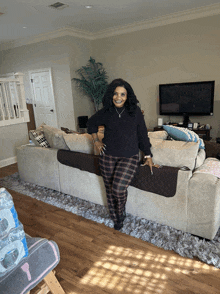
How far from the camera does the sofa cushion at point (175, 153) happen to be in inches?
74.1

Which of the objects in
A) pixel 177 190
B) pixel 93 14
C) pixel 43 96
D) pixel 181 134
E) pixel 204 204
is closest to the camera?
pixel 204 204

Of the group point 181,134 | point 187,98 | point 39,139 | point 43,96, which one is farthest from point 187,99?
point 43,96

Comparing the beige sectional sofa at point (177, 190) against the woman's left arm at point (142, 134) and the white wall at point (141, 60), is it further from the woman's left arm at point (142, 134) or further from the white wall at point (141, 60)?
the white wall at point (141, 60)

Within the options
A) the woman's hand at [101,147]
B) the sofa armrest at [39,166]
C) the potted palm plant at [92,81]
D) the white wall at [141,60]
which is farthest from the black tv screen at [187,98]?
the woman's hand at [101,147]

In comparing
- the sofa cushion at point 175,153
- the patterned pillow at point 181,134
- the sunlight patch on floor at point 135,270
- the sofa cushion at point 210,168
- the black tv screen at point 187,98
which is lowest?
the sunlight patch on floor at point 135,270

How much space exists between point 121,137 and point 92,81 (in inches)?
162

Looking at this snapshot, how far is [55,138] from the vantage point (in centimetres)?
273

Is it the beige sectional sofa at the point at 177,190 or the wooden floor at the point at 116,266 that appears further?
the beige sectional sofa at the point at 177,190

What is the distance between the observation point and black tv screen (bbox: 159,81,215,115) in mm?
4520

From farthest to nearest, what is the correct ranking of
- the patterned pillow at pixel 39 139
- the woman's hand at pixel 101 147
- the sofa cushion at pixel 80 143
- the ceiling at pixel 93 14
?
1. the ceiling at pixel 93 14
2. the patterned pillow at pixel 39 139
3. the sofa cushion at pixel 80 143
4. the woman's hand at pixel 101 147

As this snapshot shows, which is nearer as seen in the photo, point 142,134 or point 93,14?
point 142,134

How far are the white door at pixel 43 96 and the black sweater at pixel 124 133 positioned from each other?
4.32 meters

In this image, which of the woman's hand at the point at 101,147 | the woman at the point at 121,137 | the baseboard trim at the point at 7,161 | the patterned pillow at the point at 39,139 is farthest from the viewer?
the baseboard trim at the point at 7,161

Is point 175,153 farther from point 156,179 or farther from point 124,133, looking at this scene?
Result: point 124,133
